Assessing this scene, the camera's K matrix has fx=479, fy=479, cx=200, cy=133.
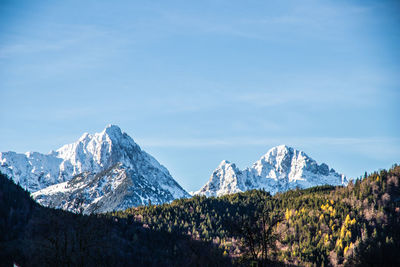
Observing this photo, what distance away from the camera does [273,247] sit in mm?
76688

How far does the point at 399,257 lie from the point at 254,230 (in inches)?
4150

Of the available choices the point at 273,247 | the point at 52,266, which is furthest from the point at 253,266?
the point at 52,266

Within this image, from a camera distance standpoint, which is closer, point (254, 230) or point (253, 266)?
point (254, 230)

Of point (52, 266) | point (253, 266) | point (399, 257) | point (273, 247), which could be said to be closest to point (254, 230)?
point (273, 247)

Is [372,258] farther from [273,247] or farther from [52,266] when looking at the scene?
[52,266]

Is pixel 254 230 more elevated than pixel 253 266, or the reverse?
pixel 254 230

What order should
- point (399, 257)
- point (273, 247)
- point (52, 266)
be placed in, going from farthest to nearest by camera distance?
point (399, 257) < point (52, 266) < point (273, 247)

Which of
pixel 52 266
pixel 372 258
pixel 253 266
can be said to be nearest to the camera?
pixel 253 266

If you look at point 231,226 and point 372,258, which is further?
point 372,258

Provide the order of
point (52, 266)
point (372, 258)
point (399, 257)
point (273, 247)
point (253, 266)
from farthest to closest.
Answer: point (399, 257)
point (372, 258)
point (52, 266)
point (253, 266)
point (273, 247)

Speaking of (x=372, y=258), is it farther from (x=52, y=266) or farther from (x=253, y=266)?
(x=52, y=266)

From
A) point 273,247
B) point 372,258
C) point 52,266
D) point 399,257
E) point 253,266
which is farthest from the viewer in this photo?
point 399,257

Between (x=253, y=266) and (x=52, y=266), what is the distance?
78.4 metres

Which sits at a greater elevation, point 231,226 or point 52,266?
point 231,226
